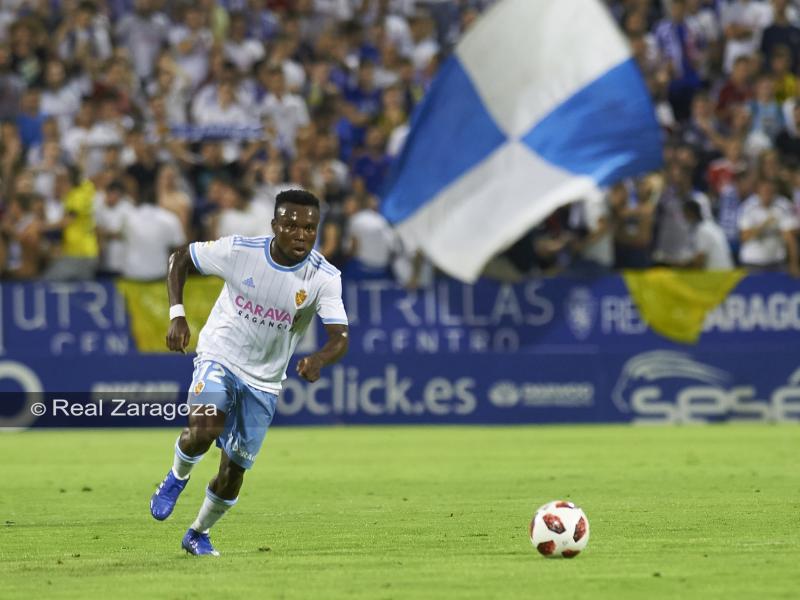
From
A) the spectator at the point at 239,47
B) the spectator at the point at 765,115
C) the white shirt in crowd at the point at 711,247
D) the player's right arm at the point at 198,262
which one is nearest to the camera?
the player's right arm at the point at 198,262

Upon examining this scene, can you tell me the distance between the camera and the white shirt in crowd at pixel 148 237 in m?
20.6

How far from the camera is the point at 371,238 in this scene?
70.0ft

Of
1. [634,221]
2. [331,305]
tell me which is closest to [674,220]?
[634,221]

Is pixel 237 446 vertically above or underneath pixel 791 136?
underneath

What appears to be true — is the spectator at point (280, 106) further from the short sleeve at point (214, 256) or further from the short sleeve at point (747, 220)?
the short sleeve at point (214, 256)

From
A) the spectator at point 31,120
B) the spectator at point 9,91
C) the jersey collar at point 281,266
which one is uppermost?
the spectator at point 9,91

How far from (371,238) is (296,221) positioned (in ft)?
39.2

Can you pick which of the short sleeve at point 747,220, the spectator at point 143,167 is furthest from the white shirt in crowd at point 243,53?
the short sleeve at point 747,220

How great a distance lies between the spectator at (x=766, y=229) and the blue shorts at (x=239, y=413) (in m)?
12.7

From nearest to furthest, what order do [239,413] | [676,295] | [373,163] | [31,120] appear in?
[239,413] → [676,295] → [373,163] → [31,120]

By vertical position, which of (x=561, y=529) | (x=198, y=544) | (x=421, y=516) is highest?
(x=561, y=529)

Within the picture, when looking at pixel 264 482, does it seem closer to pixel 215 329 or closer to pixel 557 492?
pixel 557 492

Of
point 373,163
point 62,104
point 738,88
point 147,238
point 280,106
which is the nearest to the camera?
Answer: point 147,238

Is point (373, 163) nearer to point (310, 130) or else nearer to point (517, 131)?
point (310, 130)
